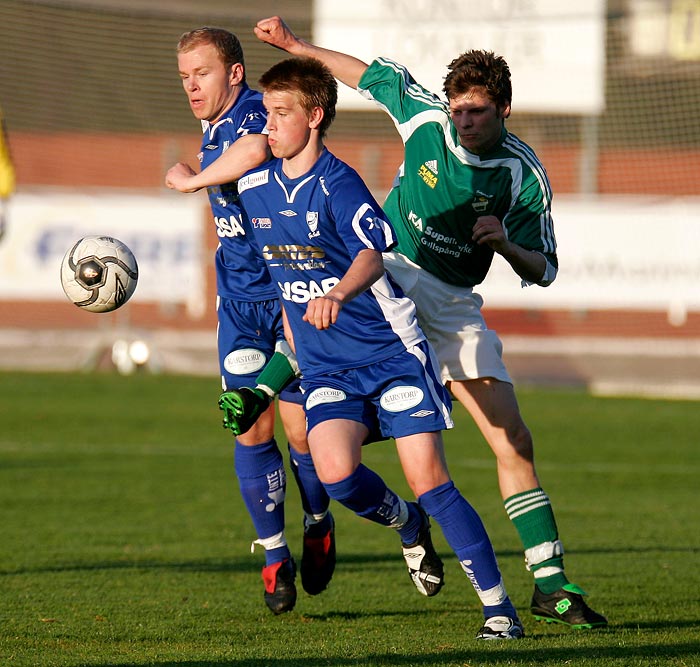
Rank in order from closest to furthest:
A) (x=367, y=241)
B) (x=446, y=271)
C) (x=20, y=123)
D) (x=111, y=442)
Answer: (x=367, y=241) → (x=446, y=271) → (x=111, y=442) → (x=20, y=123)

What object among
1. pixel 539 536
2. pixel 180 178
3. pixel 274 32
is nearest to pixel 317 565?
pixel 539 536

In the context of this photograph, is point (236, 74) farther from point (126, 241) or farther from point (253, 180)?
point (126, 241)

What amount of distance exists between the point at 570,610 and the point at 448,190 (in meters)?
1.80

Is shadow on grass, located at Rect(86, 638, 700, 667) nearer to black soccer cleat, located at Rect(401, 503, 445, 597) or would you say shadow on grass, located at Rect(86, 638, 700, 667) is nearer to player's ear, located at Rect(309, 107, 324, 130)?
black soccer cleat, located at Rect(401, 503, 445, 597)

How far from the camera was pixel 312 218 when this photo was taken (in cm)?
473

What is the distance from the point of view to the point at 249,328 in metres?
5.60

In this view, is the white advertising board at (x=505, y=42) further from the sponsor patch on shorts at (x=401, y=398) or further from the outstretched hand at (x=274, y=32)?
the sponsor patch on shorts at (x=401, y=398)

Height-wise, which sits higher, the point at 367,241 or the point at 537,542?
the point at 367,241

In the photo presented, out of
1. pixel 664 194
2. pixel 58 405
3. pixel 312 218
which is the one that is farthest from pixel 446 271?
pixel 664 194

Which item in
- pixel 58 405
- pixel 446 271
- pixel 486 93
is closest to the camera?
pixel 486 93

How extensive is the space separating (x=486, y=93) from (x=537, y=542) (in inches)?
73.7

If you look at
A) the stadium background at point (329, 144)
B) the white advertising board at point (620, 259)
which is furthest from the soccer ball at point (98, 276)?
the stadium background at point (329, 144)

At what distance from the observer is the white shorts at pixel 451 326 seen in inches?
204

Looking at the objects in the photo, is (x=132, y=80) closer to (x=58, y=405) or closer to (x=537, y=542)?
(x=58, y=405)
